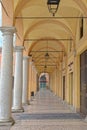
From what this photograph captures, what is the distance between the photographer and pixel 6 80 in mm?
13914

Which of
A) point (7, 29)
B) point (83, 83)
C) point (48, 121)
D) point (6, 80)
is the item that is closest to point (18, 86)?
point (83, 83)

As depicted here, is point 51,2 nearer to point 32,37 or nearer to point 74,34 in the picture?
point 74,34

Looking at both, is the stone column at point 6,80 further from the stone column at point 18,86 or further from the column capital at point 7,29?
the stone column at point 18,86

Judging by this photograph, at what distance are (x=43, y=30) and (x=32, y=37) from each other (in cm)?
157

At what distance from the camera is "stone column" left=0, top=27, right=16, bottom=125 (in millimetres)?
13680

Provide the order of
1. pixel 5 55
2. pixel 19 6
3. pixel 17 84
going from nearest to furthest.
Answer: pixel 5 55 → pixel 19 6 → pixel 17 84

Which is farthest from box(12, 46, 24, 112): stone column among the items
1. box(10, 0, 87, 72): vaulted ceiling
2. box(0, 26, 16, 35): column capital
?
box(0, 26, 16, 35): column capital

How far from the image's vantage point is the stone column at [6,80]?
1368 centimetres

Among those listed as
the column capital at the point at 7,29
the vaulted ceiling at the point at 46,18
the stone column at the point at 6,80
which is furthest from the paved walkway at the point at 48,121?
the vaulted ceiling at the point at 46,18

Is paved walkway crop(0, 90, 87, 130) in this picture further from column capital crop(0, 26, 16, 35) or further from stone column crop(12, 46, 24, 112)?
column capital crop(0, 26, 16, 35)

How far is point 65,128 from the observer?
1291 cm

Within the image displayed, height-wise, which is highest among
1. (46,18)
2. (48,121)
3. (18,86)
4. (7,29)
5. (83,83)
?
(46,18)

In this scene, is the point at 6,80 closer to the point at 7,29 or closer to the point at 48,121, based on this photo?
the point at 7,29

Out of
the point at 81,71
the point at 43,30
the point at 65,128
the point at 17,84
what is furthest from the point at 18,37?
the point at 65,128
